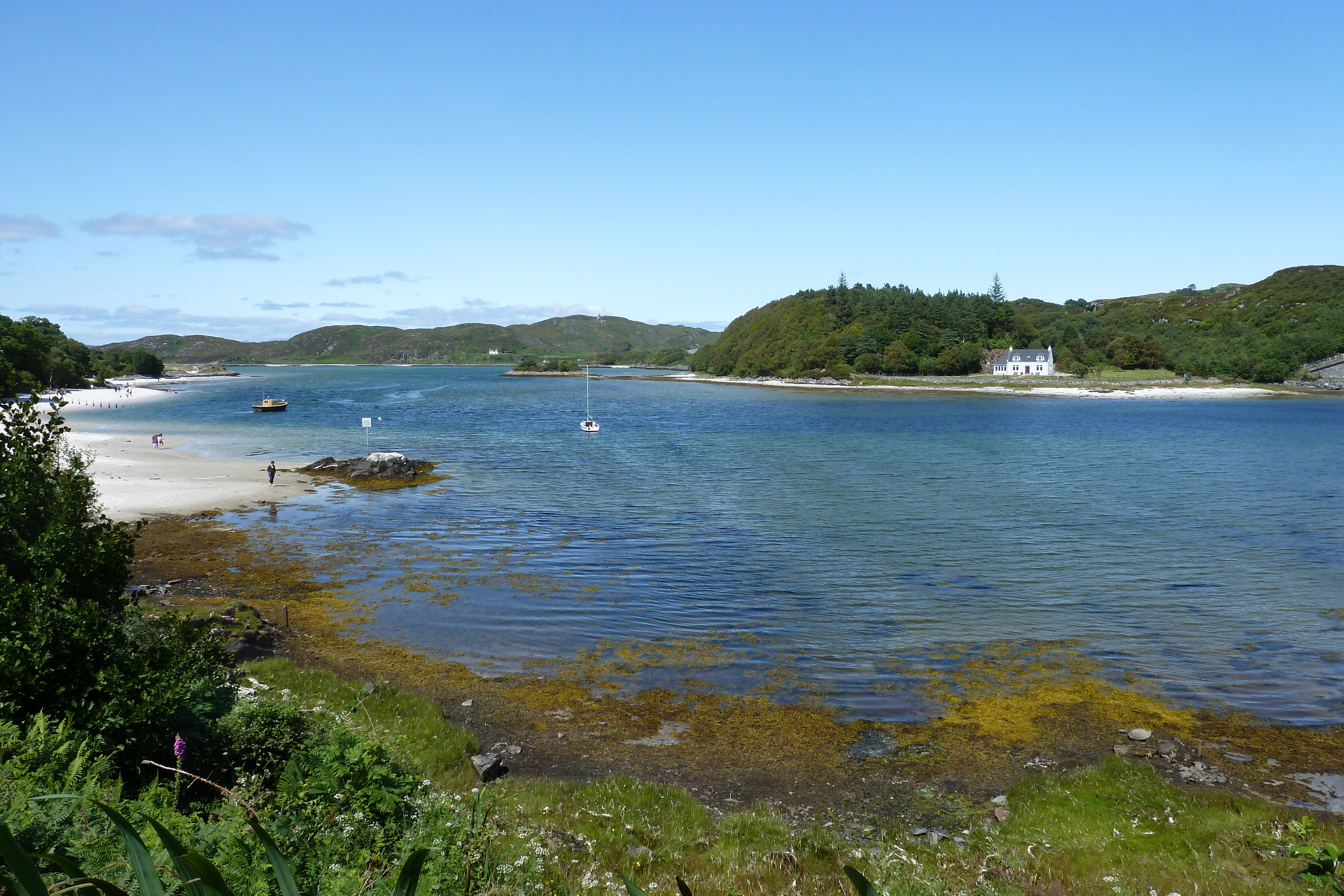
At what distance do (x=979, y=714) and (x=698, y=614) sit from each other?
861cm

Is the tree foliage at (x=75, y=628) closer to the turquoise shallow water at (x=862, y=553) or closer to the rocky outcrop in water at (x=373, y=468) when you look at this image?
the turquoise shallow water at (x=862, y=553)

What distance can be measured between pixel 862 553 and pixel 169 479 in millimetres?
40083

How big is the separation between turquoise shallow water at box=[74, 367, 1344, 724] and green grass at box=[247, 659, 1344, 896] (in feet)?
14.3

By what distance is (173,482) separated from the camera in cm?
4472

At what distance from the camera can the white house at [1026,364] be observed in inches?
7288

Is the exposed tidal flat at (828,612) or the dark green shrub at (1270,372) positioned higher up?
the dark green shrub at (1270,372)

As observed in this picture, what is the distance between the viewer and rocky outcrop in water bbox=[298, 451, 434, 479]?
1891 inches

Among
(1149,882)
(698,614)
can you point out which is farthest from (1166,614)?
(1149,882)

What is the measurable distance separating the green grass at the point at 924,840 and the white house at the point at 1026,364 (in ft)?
617

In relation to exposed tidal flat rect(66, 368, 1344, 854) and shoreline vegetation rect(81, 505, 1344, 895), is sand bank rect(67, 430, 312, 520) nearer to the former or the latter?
exposed tidal flat rect(66, 368, 1344, 854)

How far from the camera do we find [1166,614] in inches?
887

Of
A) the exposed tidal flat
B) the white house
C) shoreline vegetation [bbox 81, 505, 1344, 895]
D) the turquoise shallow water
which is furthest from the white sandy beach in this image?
the white house

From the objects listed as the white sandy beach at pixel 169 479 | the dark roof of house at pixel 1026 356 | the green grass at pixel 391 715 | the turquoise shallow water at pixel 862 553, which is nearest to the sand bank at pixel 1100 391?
the dark roof of house at pixel 1026 356

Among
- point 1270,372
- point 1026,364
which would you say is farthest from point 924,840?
point 1270,372
